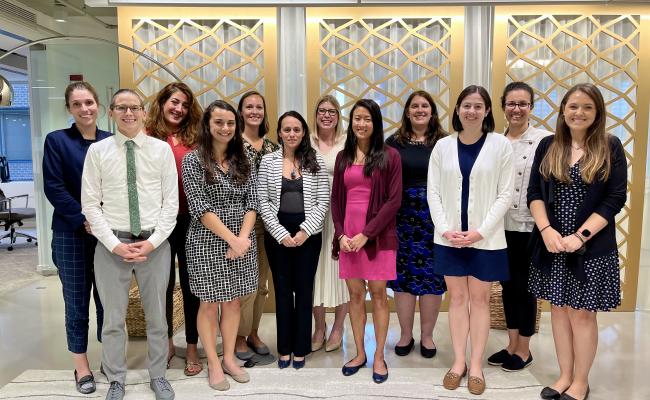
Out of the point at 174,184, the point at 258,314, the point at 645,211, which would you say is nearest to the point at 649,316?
the point at 645,211

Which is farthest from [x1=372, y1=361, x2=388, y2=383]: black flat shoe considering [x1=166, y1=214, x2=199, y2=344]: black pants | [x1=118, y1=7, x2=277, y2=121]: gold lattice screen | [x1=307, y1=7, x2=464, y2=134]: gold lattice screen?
[x1=118, y1=7, x2=277, y2=121]: gold lattice screen

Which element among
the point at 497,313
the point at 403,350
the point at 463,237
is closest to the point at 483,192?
the point at 463,237

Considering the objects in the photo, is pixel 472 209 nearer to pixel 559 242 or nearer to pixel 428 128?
pixel 559 242

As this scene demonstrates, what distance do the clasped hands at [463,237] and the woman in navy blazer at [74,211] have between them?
1.93m

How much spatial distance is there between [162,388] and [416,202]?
176cm

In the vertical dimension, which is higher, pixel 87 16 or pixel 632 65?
pixel 87 16

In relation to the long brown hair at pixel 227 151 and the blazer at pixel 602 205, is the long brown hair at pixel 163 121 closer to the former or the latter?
the long brown hair at pixel 227 151

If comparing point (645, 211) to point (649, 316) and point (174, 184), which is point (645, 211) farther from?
point (174, 184)

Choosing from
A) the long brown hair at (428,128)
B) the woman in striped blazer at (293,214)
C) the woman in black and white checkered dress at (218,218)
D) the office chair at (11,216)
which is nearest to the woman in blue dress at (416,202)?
the long brown hair at (428,128)

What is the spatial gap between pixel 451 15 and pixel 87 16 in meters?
3.66

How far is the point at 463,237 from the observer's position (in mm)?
2473

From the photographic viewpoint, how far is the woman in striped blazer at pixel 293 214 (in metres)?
2.69

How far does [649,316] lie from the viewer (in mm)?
3916

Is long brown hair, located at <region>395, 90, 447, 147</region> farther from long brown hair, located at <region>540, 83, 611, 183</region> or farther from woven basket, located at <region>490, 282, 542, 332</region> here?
woven basket, located at <region>490, 282, 542, 332</region>
